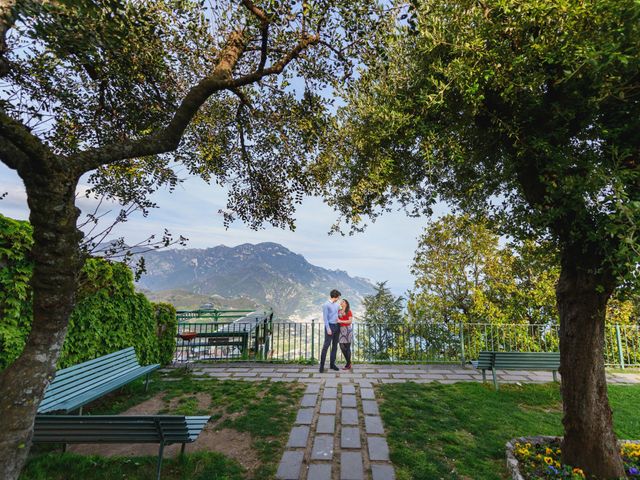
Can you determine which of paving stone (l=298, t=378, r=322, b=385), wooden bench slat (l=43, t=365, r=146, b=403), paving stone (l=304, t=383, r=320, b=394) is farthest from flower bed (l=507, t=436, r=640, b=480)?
wooden bench slat (l=43, t=365, r=146, b=403)

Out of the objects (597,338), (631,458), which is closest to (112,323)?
(597,338)

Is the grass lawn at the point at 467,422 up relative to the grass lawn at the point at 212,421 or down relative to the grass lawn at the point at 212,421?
up

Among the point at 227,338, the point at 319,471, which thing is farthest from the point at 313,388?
the point at 227,338

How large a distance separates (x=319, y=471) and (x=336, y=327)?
481cm

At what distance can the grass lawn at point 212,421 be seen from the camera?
3881 mm

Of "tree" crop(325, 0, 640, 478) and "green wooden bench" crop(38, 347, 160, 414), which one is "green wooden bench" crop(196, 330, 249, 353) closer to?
"green wooden bench" crop(38, 347, 160, 414)

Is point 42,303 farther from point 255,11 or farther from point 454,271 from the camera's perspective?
point 454,271

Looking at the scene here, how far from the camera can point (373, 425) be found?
5.22 metres

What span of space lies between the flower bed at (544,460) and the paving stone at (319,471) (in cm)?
229

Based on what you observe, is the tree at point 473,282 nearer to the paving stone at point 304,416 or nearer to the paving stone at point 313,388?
the paving stone at point 313,388

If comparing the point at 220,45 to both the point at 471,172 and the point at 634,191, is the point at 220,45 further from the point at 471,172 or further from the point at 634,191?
the point at 634,191

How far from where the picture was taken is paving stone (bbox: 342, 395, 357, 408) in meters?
6.08

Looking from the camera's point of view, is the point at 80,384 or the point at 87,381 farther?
the point at 87,381

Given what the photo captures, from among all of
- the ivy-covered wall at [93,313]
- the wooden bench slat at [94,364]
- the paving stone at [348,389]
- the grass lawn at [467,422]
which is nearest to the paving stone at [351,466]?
Result: the grass lawn at [467,422]
